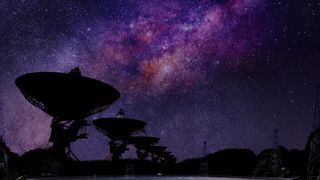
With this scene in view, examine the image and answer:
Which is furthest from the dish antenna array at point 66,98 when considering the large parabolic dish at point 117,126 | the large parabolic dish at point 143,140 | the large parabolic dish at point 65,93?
the large parabolic dish at point 143,140

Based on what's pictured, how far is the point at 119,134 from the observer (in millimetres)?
49844

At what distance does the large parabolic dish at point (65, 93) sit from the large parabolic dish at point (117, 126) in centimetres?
1314

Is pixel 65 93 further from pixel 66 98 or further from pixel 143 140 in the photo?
pixel 143 140

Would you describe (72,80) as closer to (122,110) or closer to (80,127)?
(80,127)

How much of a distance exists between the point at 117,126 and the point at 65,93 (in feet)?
56.4

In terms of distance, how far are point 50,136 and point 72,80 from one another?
706 cm

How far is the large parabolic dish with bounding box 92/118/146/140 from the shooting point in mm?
49281

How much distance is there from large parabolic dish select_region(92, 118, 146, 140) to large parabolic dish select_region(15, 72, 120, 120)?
1314 centimetres

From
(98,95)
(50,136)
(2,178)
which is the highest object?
(98,95)

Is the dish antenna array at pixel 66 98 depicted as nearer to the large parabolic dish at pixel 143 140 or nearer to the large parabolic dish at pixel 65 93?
the large parabolic dish at pixel 65 93

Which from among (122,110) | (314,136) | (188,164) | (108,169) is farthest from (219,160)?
(314,136)

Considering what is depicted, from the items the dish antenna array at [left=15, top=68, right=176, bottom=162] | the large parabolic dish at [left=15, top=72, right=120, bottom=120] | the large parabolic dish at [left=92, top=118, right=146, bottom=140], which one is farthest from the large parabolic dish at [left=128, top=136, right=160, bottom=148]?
the large parabolic dish at [left=15, top=72, right=120, bottom=120]

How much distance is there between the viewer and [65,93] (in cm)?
3262

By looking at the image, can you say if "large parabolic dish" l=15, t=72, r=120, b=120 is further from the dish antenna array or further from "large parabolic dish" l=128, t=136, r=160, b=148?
"large parabolic dish" l=128, t=136, r=160, b=148
